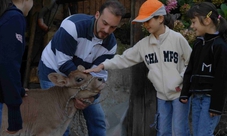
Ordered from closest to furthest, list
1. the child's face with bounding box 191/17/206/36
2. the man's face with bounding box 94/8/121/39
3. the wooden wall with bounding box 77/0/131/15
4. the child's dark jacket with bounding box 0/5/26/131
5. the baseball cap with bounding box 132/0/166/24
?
the child's dark jacket with bounding box 0/5/26/131
the man's face with bounding box 94/8/121/39
the child's face with bounding box 191/17/206/36
the baseball cap with bounding box 132/0/166/24
the wooden wall with bounding box 77/0/131/15

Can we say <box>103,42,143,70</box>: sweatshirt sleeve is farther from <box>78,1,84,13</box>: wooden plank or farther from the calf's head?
<box>78,1,84,13</box>: wooden plank

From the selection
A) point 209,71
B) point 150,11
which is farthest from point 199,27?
point 150,11

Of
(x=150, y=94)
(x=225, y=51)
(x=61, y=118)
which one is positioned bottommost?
(x=150, y=94)

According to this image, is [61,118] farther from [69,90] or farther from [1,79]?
[1,79]

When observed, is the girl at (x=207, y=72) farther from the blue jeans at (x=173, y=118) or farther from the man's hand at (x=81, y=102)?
the man's hand at (x=81, y=102)

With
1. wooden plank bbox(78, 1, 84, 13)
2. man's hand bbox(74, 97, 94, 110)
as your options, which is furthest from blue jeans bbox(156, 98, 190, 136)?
wooden plank bbox(78, 1, 84, 13)

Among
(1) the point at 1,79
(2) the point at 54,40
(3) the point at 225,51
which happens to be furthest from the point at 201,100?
(1) the point at 1,79

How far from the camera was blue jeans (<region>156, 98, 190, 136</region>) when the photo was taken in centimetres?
534

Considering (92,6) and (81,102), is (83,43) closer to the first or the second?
(81,102)

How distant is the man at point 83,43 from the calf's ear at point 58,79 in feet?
0.51

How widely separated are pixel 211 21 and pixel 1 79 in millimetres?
2387

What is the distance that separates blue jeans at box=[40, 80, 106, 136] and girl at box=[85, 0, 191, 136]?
516 millimetres

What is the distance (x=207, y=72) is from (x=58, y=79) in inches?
60.8

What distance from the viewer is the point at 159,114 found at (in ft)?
18.1
